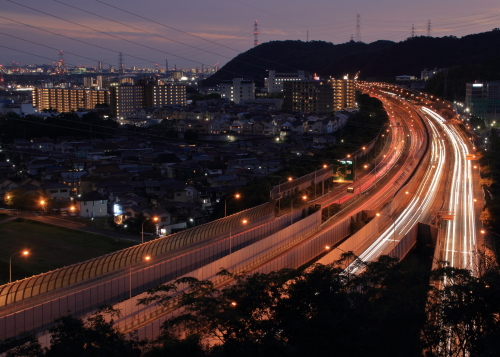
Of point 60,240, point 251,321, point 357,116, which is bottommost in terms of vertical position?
point 60,240

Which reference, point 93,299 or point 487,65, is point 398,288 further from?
point 487,65

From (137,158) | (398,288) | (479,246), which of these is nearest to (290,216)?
(479,246)

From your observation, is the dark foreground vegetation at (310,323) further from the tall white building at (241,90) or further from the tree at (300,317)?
the tall white building at (241,90)

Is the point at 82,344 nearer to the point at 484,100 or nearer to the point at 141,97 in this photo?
the point at 484,100

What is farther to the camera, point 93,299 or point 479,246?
point 479,246

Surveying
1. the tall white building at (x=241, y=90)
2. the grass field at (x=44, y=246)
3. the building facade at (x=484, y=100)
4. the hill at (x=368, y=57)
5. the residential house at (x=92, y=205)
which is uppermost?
the hill at (x=368, y=57)

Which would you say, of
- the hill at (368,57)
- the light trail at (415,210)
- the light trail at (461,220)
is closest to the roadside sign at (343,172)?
the light trail at (415,210)
